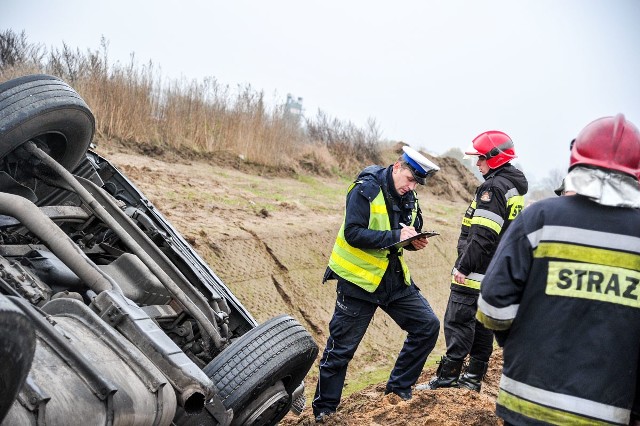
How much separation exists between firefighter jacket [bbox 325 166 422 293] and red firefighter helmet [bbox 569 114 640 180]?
213 centimetres

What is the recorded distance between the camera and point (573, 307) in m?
2.78

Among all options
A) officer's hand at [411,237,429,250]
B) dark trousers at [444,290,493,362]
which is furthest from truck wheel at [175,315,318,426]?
dark trousers at [444,290,493,362]

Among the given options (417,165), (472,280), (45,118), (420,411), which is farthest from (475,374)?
(45,118)

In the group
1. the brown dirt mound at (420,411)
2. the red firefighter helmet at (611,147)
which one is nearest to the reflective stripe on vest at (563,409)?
the red firefighter helmet at (611,147)

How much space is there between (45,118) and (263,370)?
6.23 ft

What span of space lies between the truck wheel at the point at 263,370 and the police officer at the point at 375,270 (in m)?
0.62

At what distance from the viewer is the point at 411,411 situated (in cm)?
511

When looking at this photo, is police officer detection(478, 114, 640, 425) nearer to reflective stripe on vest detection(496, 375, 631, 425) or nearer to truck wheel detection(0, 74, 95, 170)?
reflective stripe on vest detection(496, 375, 631, 425)

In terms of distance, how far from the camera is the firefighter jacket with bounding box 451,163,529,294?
557 cm

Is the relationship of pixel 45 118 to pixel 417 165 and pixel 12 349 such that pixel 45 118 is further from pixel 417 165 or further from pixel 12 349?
pixel 12 349

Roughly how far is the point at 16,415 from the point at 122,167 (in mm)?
7610

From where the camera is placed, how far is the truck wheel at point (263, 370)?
410 centimetres

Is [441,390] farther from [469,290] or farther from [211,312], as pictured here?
[211,312]

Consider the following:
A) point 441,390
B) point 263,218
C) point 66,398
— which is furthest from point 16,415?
point 263,218
